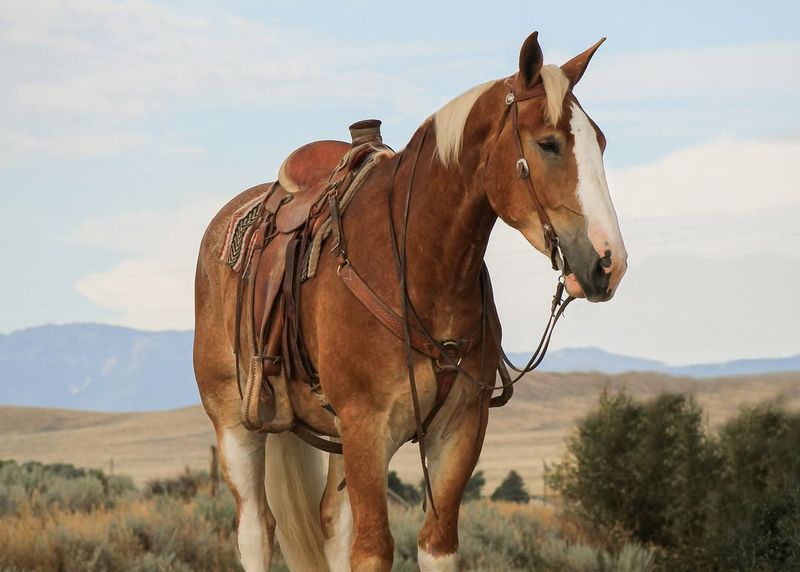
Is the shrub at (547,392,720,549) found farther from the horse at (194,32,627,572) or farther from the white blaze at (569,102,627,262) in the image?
the white blaze at (569,102,627,262)

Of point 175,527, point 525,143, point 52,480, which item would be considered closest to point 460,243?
point 525,143

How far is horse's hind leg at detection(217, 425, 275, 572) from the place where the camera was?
644cm

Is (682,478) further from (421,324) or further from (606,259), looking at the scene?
(606,259)

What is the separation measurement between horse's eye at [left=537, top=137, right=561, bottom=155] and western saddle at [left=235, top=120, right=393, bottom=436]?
3.91ft

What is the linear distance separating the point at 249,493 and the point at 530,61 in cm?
293

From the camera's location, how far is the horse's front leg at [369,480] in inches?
201

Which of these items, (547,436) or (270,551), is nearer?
(270,551)

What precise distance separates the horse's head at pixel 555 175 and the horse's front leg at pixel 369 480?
1.04 meters

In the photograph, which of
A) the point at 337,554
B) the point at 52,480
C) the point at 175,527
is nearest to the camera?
the point at 337,554

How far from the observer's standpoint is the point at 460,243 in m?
5.09

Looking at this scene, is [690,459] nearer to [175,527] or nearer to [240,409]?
[175,527]

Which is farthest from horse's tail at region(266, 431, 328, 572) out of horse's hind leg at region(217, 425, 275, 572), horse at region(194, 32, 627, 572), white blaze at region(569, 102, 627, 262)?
white blaze at region(569, 102, 627, 262)

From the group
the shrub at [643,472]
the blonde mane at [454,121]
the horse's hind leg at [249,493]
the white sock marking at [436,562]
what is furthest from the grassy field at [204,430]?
the blonde mane at [454,121]

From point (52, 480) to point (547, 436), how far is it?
33.8m
